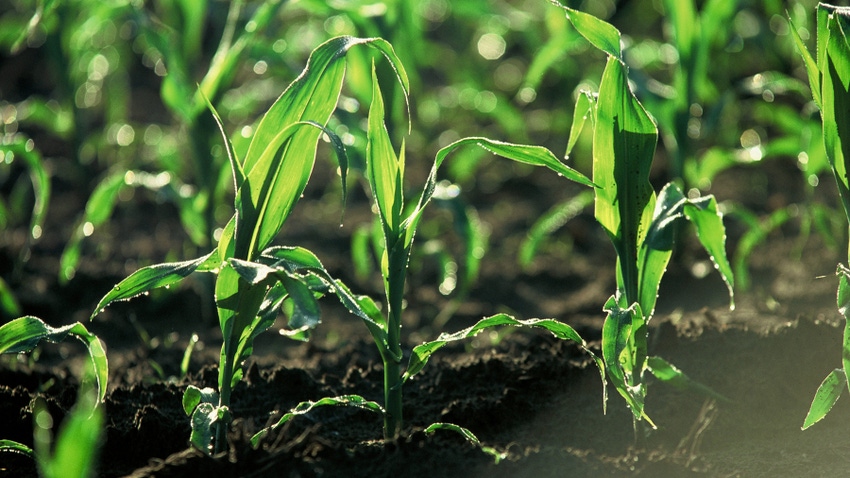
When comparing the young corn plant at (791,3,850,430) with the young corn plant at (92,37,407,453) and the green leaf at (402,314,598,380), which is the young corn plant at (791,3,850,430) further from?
the young corn plant at (92,37,407,453)

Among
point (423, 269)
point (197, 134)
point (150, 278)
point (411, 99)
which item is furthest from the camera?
point (411, 99)

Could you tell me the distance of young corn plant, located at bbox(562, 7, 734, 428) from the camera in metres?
1.47

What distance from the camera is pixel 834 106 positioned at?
150 cm

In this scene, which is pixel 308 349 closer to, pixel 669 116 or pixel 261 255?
pixel 261 255

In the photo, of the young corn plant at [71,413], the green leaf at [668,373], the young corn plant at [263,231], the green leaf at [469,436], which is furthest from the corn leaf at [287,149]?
the green leaf at [668,373]

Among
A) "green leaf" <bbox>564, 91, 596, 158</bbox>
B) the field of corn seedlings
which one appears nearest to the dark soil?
the field of corn seedlings

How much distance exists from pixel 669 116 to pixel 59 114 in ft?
7.74

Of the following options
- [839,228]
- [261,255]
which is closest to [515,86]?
[839,228]

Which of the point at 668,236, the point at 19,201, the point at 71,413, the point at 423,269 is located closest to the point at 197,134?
the point at 71,413

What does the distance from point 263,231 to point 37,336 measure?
437mm

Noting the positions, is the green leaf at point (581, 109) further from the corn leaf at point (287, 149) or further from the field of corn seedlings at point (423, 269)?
the corn leaf at point (287, 149)

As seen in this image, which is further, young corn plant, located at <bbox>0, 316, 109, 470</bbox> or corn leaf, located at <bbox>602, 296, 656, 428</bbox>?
corn leaf, located at <bbox>602, 296, 656, 428</bbox>

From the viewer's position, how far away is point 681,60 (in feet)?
8.25

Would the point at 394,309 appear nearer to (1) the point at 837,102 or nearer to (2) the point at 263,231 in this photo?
(2) the point at 263,231
